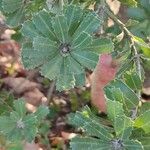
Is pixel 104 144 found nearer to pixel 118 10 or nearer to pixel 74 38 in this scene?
pixel 74 38

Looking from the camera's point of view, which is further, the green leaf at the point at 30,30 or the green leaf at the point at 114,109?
the green leaf at the point at 30,30

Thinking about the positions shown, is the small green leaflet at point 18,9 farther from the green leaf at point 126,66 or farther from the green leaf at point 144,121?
the green leaf at point 144,121

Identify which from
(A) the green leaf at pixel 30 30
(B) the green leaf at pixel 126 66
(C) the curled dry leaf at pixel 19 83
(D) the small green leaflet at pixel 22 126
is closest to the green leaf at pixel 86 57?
(A) the green leaf at pixel 30 30

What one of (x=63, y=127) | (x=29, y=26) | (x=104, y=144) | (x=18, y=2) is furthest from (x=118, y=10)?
(x=104, y=144)

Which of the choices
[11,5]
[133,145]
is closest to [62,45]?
[133,145]

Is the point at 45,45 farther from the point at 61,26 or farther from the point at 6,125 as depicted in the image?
the point at 6,125
